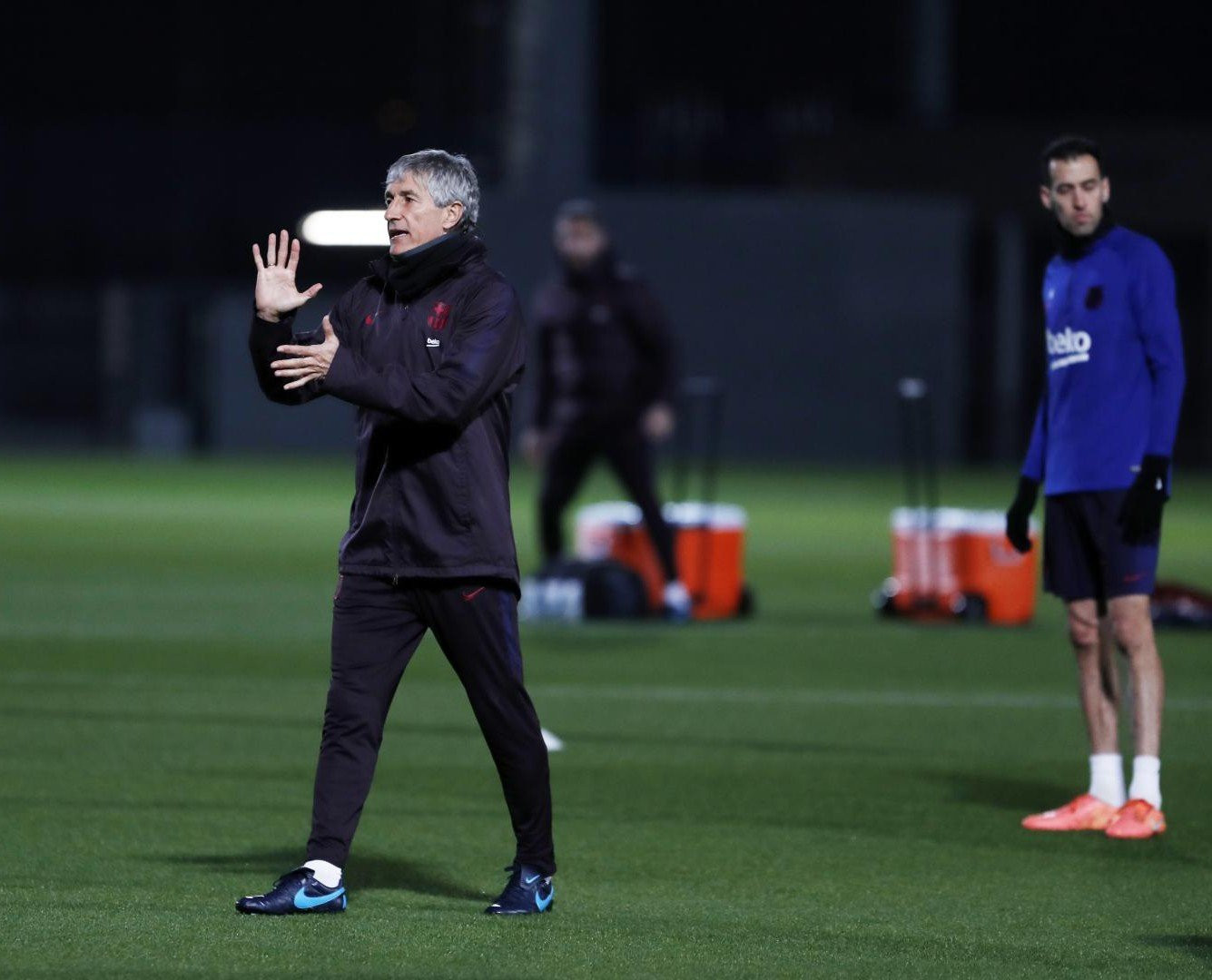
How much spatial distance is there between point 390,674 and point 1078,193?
2.76 meters

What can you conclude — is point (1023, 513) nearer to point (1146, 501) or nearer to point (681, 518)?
point (1146, 501)

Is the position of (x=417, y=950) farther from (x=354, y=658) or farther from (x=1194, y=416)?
(x=1194, y=416)

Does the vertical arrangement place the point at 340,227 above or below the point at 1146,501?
above

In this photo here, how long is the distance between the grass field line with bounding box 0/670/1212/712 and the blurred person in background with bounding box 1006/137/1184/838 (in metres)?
2.88

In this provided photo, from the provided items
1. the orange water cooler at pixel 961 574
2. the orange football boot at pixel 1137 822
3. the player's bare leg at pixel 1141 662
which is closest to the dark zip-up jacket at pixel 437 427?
the player's bare leg at pixel 1141 662

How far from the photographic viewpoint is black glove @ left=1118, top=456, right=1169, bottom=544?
6863 mm

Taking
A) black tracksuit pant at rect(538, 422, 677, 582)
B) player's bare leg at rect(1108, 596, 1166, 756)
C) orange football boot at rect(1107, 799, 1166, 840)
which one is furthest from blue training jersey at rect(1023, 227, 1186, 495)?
black tracksuit pant at rect(538, 422, 677, 582)

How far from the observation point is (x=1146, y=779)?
7.11 metres

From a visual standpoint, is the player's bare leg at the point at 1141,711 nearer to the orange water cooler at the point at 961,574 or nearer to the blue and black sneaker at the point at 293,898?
the blue and black sneaker at the point at 293,898

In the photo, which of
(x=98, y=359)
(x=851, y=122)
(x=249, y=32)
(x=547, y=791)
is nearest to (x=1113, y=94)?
(x=851, y=122)

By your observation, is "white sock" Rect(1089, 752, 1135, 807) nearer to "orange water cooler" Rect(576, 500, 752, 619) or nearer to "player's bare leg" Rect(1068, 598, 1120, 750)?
"player's bare leg" Rect(1068, 598, 1120, 750)

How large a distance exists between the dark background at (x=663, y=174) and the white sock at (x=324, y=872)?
29.0m

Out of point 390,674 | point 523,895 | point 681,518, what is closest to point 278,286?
point 390,674

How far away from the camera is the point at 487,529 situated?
5582 mm
